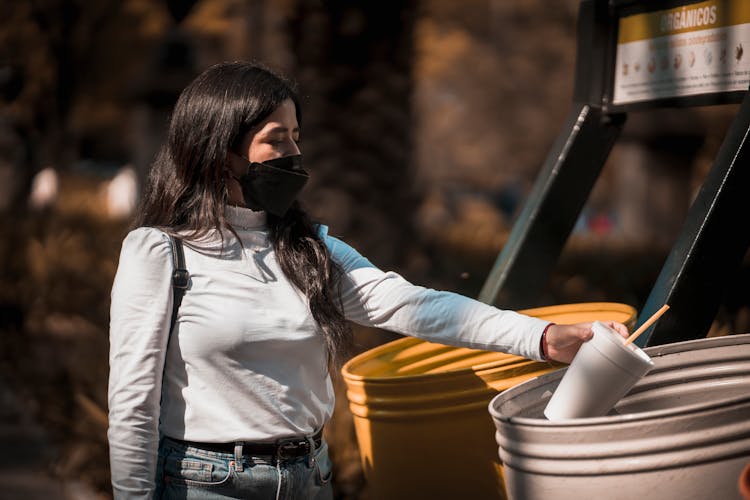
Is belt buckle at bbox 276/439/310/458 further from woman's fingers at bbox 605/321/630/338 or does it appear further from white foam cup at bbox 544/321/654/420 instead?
woman's fingers at bbox 605/321/630/338

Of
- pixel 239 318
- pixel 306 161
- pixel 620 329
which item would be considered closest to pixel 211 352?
pixel 239 318

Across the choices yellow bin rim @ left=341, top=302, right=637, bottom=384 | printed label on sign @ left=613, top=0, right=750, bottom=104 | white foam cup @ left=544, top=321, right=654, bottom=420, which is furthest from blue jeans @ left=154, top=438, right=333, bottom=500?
printed label on sign @ left=613, top=0, right=750, bottom=104

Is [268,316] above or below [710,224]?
below

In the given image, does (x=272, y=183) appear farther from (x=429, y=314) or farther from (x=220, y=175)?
(x=429, y=314)

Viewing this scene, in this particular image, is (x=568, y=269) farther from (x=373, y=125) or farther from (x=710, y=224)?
(x=710, y=224)

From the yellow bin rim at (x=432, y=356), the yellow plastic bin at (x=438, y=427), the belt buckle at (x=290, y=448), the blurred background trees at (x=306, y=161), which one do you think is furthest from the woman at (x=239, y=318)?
the blurred background trees at (x=306, y=161)

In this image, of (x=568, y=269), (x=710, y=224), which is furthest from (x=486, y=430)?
(x=568, y=269)

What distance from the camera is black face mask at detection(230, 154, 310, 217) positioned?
2566mm

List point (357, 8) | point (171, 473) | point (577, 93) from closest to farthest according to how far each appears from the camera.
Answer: point (171, 473) → point (577, 93) → point (357, 8)

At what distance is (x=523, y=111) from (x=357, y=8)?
19.5 m

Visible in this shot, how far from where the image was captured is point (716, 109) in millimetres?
16656

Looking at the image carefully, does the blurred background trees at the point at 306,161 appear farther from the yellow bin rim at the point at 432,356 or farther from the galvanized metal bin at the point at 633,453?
the galvanized metal bin at the point at 633,453

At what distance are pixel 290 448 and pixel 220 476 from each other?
0.17 meters

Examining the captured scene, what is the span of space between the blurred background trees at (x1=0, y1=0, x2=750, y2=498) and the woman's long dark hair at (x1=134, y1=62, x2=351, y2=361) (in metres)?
0.28
